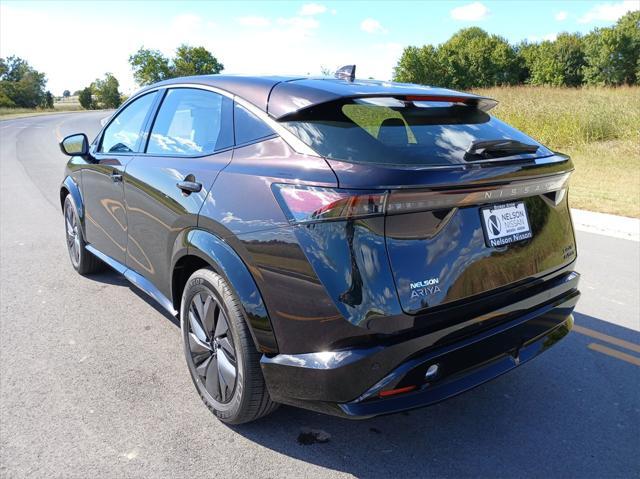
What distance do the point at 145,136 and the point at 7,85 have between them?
10305 centimetres

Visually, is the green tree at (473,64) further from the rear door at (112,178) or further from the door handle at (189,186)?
the door handle at (189,186)

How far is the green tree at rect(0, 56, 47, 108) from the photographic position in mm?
87375

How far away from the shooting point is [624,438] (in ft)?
8.70

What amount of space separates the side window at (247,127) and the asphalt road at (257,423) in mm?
1507

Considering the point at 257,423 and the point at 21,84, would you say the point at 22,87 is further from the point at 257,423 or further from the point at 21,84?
the point at 257,423

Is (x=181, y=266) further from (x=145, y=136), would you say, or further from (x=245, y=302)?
(x=145, y=136)

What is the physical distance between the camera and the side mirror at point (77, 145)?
4.58 m

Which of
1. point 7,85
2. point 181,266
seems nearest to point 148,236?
point 181,266

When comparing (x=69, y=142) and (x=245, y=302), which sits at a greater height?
(x=69, y=142)

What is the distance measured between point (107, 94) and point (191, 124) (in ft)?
324

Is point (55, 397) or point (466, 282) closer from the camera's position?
point (466, 282)

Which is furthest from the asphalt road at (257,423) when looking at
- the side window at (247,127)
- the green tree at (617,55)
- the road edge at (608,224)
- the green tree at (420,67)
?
the green tree at (617,55)

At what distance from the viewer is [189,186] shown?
9.31 ft

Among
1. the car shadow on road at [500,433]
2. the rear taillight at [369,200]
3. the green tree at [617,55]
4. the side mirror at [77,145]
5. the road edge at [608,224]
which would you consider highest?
the green tree at [617,55]
